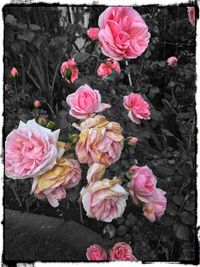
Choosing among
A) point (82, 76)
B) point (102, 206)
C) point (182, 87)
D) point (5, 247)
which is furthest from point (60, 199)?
point (182, 87)

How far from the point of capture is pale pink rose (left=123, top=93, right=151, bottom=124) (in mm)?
1129

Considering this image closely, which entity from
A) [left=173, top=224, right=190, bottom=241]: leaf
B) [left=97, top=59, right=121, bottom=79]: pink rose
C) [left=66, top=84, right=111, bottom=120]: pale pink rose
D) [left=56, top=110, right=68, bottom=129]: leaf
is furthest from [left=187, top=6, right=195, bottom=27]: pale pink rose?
[left=173, top=224, right=190, bottom=241]: leaf

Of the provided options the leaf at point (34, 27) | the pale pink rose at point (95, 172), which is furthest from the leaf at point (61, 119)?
the leaf at point (34, 27)

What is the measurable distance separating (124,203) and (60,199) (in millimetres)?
181

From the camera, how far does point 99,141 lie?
1.04 m

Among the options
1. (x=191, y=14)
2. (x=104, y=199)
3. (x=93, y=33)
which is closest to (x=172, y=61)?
(x=191, y=14)

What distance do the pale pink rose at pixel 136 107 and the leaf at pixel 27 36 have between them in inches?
13.5

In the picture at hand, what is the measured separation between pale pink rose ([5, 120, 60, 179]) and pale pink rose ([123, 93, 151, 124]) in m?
0.22

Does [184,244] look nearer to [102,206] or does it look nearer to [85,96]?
[102,206]

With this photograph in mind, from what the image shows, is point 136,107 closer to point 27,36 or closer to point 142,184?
point 142,184

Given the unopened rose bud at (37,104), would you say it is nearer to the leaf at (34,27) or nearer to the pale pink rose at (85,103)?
the pale pink rose at (85,103)

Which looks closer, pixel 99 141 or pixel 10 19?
pixel 99 141

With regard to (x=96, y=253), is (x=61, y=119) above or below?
above

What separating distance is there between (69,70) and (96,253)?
54 centimetres
